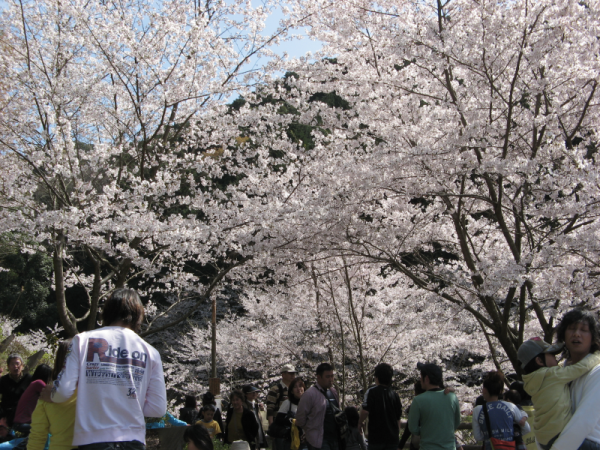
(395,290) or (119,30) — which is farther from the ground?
(119,30)

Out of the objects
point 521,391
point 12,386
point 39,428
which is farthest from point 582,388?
point 12,386

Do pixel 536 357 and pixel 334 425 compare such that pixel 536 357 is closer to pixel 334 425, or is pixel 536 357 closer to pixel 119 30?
pixel 334 425

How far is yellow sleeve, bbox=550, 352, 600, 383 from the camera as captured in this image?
205cm

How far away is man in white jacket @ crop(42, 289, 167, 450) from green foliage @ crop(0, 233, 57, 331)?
65.8ft

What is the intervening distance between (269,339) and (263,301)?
1.42 m

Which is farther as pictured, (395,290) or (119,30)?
(395,290)

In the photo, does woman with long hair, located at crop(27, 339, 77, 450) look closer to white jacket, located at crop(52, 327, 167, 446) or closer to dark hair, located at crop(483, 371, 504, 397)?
white jacket, located at crop(52, 327, 167, 446)

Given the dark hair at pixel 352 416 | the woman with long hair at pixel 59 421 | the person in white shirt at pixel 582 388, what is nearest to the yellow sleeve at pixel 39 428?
the woman with long hair at pixel 59 421

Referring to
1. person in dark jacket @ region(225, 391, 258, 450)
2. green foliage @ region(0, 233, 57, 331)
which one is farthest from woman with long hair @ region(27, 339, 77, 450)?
green foliage @ region(0, 233, 57, 331)

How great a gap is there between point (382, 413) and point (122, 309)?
8.94 ft

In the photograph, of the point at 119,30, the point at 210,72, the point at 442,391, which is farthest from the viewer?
the point at 210,72

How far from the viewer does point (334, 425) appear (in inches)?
169

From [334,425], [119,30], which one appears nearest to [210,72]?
[119,30]

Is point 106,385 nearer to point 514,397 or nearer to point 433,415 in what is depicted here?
point 433,415
